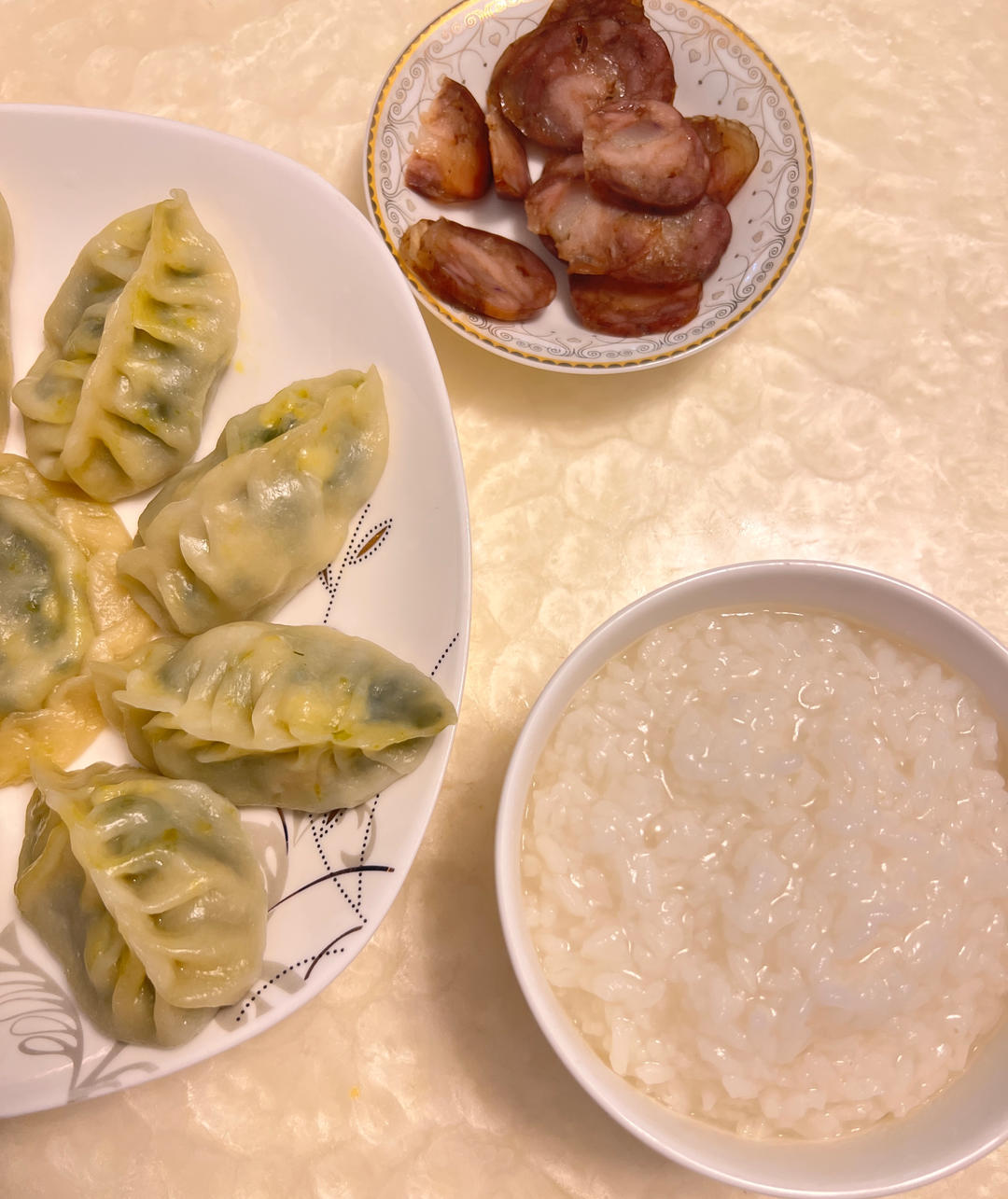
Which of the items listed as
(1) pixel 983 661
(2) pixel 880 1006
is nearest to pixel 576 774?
(2) pixel 880 1006

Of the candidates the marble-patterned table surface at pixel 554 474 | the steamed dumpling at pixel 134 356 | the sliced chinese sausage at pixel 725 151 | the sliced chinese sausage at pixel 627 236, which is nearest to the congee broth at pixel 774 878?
the marble-patterned table surface at pixel 554 474

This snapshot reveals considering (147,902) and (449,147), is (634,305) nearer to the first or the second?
(449,147)

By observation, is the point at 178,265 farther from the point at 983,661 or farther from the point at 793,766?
the point at 983,661

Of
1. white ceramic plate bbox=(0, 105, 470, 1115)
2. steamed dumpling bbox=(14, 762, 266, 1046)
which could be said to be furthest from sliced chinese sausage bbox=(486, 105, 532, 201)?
steamed dumpling bbox=(14, 762, 266, 1046)

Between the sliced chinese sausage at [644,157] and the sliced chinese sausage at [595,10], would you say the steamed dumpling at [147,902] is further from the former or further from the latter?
the sliced chinese sausage at [595,10]

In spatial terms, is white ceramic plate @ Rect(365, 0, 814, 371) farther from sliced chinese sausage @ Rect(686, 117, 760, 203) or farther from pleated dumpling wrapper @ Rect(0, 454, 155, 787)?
pleated dumpling wrapper @ Rect(0, 454, 155, 787)

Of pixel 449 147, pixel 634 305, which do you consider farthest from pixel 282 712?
pixel 449 147
